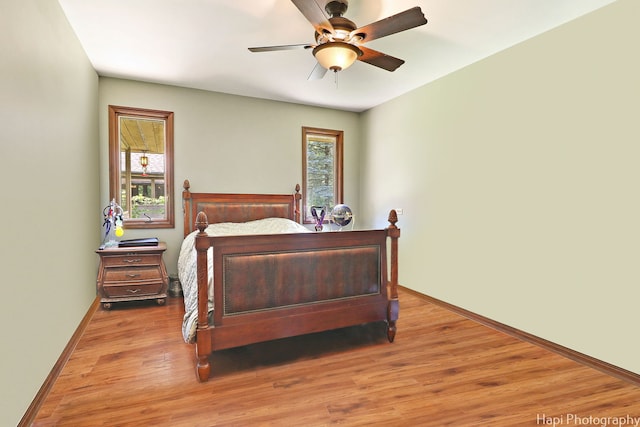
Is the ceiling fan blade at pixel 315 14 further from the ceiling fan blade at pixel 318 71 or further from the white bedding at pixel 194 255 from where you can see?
the white bedding at pixel 194 255

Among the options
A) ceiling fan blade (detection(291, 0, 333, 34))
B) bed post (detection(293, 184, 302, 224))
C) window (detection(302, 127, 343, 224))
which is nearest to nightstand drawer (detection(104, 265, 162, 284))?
bed post (detection(293, 184, 302, 224))

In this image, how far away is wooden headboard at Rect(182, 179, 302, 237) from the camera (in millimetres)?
4062

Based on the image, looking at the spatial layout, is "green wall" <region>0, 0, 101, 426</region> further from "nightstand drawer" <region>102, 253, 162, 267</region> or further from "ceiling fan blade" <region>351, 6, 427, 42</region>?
"ceiling fan blade" <region>351, 6, 427, 42</region>

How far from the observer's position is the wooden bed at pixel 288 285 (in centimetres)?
207

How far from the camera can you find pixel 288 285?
2297 mm

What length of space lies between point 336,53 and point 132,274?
312 centimetres

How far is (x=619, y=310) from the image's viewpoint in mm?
2199

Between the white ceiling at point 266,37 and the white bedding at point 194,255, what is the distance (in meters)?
1.79

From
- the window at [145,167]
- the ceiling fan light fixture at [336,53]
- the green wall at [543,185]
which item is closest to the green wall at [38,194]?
Answer: the window at [145,167]

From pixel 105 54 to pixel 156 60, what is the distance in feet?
1.52

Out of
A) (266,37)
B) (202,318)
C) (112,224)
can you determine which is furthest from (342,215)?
(112,224)

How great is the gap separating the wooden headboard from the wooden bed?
7.20 ft

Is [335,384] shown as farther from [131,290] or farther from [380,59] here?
[131,290]

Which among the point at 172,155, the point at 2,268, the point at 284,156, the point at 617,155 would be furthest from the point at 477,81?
the point at 2,268
